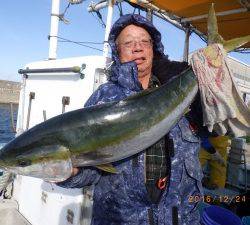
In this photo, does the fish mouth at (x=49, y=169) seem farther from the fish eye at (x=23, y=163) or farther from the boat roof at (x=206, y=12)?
the boat roof at (x=206, y=12)

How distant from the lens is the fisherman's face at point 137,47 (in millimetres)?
2854

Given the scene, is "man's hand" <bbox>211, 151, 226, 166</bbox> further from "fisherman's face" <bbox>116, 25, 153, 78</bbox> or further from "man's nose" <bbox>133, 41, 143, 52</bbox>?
"man's nose" <bbox>133, 41, 143, 52</bbox>

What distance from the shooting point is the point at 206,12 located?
611 centimetres

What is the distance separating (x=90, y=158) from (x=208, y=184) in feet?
13.2

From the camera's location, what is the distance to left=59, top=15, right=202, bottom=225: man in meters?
2.59

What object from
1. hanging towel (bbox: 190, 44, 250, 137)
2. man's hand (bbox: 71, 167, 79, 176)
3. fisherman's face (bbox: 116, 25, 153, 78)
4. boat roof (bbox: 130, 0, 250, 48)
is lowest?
man's hand (bbox: 71, 167, 79, 176)

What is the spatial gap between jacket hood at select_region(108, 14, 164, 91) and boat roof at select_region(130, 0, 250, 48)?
9.00 feet

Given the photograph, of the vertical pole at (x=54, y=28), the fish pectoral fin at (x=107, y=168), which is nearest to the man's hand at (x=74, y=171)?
the fish pectoral fin at (x=107, y=168)

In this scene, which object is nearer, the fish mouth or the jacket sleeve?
the fish mouth

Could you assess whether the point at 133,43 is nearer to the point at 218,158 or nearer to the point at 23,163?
the point at 23,163

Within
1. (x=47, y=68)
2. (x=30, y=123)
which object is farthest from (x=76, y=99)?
(x=30, y=123)

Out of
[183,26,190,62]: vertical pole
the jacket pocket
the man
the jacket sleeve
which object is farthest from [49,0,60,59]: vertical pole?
the jacket pocket

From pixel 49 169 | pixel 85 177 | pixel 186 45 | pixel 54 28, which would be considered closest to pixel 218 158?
pixel 85 177

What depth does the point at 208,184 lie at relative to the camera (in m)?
5.91
